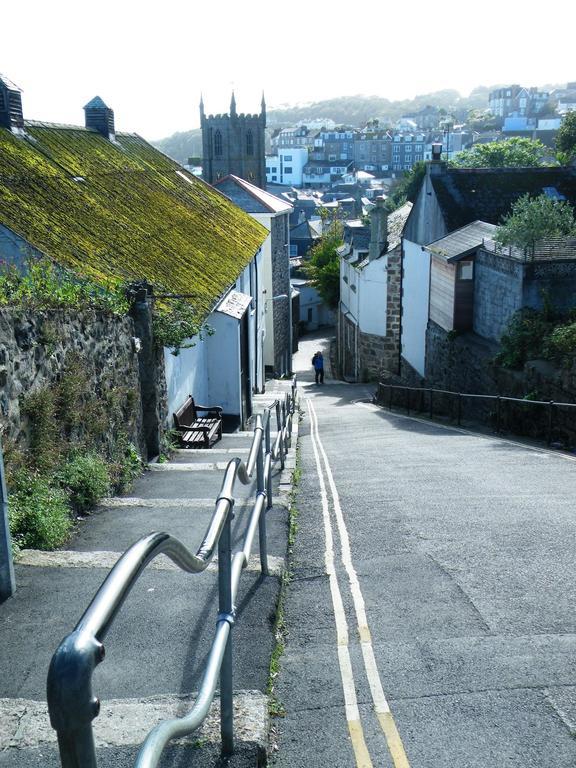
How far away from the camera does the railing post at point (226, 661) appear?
3447mm

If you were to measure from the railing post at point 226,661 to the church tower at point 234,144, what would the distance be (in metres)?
91.7

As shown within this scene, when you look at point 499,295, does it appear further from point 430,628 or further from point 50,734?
point 50,734

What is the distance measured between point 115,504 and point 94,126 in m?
19.4

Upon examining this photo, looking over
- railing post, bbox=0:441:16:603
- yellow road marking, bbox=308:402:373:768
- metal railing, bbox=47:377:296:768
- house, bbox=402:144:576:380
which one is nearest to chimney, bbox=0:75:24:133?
yellow road marking, bbox=308:402:373:768

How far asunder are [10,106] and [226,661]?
16408 millimetres

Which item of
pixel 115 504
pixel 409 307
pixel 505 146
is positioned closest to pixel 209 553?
pixel 115 504

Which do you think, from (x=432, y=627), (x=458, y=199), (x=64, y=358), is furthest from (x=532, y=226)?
(x=432, y=627)

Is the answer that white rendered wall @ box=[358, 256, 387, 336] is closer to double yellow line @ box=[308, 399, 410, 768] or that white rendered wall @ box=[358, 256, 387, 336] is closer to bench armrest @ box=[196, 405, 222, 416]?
bench armrest @ box=[196, 405, 222, 416]

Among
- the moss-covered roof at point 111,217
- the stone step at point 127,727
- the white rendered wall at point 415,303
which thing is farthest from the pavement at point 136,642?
the white rendered wall at point 415,303

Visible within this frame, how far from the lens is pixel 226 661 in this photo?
3475 mm

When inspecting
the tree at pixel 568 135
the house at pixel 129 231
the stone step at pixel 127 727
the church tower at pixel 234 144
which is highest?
the church tower at pixel 234 144

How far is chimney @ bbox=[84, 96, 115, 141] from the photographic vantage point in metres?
24.0

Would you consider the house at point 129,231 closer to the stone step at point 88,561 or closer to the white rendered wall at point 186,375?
the white rendered wall at point 186,375

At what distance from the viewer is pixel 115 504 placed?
7.86m
